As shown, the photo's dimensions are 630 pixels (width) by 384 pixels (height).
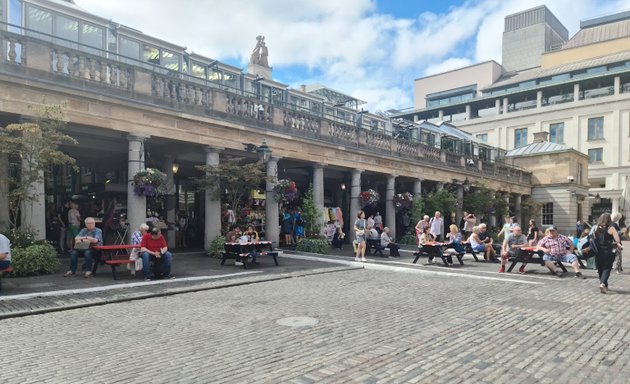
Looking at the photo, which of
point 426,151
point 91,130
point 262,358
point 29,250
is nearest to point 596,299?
point 262,358

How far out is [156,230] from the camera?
10.6 meters

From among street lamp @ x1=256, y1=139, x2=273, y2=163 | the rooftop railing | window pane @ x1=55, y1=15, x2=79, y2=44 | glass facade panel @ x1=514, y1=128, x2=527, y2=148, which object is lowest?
street lamp @ x1=256, y1=139, x2=273, y2=163

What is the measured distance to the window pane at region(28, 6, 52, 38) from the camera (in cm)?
1515

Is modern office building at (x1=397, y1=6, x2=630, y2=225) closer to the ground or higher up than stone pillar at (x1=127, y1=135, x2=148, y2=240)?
higher up

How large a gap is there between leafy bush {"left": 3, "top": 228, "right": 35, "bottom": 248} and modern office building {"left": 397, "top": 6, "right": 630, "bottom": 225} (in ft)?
133

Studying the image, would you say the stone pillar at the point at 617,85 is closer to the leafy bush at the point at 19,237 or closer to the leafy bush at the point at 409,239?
the leafy bush at the point at 409,239

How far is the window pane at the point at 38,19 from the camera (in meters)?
15.1

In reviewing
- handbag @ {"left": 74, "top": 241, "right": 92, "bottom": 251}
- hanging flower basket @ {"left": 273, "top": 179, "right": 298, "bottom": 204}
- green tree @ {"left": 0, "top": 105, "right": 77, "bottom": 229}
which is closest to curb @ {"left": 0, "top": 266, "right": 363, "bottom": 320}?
handbag @ {"left": 74, "top": 241, "right": 92, "bottom": 251}

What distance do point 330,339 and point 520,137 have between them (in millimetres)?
62234

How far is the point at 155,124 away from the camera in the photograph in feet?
44.0

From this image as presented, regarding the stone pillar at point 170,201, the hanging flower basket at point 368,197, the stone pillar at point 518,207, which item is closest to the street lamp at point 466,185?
the hanging flower basket at point 368,197

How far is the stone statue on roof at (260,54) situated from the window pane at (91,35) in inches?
543

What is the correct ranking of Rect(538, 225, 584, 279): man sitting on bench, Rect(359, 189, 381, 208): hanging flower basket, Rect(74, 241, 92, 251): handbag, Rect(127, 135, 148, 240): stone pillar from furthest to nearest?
Rect(359, 189, 381, 208): hanging flower basket → Rect(127, 135, 148, 240): stone pillar → Rect(538, 225, 584, 279): man sitting on bench → Rect(74, 241, 92, 251): handbag

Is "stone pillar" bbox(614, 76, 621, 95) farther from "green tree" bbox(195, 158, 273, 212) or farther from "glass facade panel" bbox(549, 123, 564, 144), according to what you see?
"green tree" bbox(195, 158, 273, 212)
